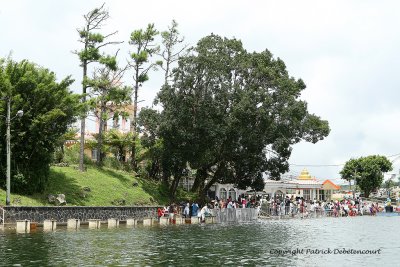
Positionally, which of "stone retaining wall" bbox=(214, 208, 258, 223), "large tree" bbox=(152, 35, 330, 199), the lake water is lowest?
the lake water

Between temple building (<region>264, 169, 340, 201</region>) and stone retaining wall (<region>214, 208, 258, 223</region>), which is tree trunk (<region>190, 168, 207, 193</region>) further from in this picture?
temple building (<region>264, 169, 340, 201</region>)

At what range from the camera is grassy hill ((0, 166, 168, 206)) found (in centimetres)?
4343

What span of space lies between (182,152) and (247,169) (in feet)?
29.6

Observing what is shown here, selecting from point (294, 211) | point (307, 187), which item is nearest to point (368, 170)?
point (307, 187)

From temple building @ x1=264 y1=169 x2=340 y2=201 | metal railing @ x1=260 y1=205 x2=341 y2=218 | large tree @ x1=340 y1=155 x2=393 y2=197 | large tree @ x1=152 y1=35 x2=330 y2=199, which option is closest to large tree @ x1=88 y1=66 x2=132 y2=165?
large tree @ x1=152 y1=35 x2=330 y2=199

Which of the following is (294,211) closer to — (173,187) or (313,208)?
(313,208)

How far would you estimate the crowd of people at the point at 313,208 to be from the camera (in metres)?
57.3

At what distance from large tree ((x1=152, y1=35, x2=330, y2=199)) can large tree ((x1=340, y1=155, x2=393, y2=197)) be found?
59901 millimetres

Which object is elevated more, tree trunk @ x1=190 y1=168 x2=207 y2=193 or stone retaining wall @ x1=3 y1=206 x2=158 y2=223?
tree trunk @ x1=190 y1=168 x2=207 y2=193

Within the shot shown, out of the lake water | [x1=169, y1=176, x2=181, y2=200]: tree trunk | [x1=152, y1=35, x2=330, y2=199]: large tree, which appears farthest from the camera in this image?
[x1=169, y1=176, x2=181, y2=200]: tree trunk

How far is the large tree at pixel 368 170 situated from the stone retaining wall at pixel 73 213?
242 ft

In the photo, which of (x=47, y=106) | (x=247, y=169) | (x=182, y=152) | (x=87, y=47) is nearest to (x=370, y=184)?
(x=247, y=169)

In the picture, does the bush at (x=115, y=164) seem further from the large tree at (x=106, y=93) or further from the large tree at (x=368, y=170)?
the large tree at (x=368, y=170)

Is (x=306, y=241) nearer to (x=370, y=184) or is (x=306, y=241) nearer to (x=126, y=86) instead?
(x=126, y=86)
